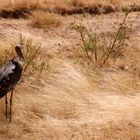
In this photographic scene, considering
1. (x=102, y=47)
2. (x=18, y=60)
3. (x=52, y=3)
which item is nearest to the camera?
(x=18, y=60)

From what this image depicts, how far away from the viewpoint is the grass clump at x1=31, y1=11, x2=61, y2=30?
11.3 metres

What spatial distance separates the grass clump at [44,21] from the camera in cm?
1128

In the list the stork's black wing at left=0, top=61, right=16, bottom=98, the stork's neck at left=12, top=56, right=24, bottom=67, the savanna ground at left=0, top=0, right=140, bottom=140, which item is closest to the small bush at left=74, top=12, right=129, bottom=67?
the savanna ground at left=0, top=0, right=140, bottom=140

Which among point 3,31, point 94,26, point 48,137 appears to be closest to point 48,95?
point 48,137

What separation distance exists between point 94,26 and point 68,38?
1048 mm

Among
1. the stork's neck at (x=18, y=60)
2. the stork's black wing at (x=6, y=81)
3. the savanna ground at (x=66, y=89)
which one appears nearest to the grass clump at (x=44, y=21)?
the savanna ground at (x=66, y=89)

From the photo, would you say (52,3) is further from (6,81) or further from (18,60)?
(6,81)

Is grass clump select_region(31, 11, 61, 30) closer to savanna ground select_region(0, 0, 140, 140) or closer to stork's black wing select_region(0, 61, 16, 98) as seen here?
savanna ground select_region(0, 0, 140, 140)

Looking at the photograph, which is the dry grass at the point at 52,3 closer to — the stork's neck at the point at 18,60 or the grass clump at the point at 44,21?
the grass clump at the point at 44,21

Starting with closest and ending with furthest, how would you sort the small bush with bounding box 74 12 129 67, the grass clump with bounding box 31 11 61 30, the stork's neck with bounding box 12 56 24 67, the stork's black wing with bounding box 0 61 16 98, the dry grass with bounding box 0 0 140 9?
the stork's black wing with bounding box 0 61 16 98 → the stork's neck with bounding box 12 56 24 67 → the small bush with bounding box 74 12 129 67 → the grass clump with bounding box 31 11 61 30 → the dry grass with bounding box 0 0 140 9

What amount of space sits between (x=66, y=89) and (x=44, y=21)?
10.9 feet

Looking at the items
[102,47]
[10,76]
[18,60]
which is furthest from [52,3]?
[10,76]

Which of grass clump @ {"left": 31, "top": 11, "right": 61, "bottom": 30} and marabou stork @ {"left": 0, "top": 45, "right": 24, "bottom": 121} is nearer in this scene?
marabou stork @ {"left": 0, "top": 45, "right": 24, "bottom": 121}

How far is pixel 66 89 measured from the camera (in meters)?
8.40
